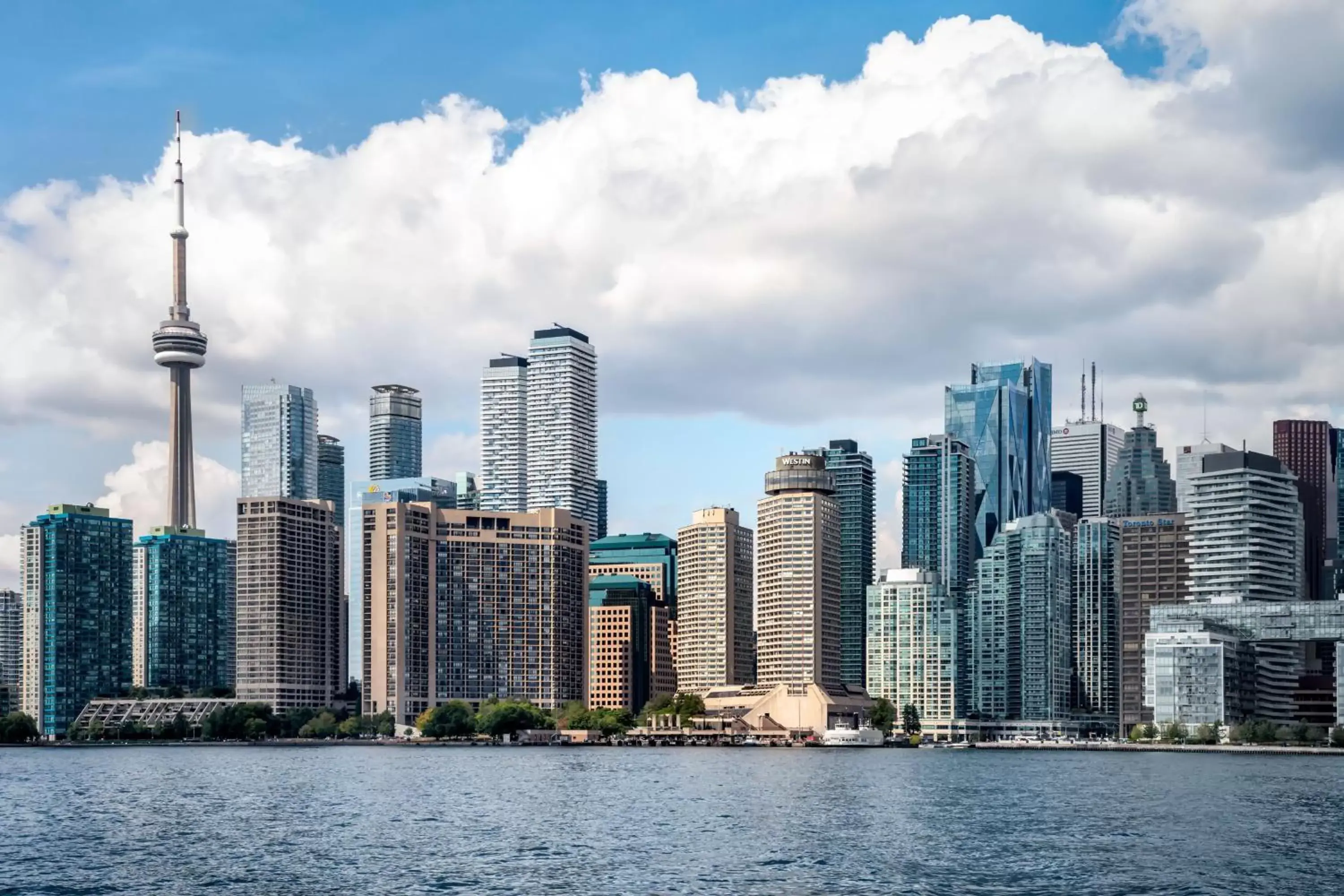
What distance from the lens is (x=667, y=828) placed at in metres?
135

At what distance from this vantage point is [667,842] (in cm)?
12394

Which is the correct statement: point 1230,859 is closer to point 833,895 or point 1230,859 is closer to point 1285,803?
point 833,895

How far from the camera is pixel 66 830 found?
439ft

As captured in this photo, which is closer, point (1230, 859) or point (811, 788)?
point (1230, 859)

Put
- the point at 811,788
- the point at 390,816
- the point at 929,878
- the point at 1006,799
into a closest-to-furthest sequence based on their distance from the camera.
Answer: the point at 929,878
the point at 390,816
the point at 1006,799
the point at 811,788

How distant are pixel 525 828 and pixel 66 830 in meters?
34.9

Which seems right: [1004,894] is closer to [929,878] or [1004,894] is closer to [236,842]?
[929,878]

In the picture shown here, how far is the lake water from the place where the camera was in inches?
4008

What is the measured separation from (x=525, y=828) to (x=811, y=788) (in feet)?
199

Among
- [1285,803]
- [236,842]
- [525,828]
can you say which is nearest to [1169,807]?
[1285,803]

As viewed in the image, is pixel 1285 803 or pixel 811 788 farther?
pixel 811 788

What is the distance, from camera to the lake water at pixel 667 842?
334ft

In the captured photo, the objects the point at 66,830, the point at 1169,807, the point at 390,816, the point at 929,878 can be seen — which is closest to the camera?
the point at 929,878

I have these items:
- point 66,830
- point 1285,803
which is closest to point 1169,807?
point 1285,803
